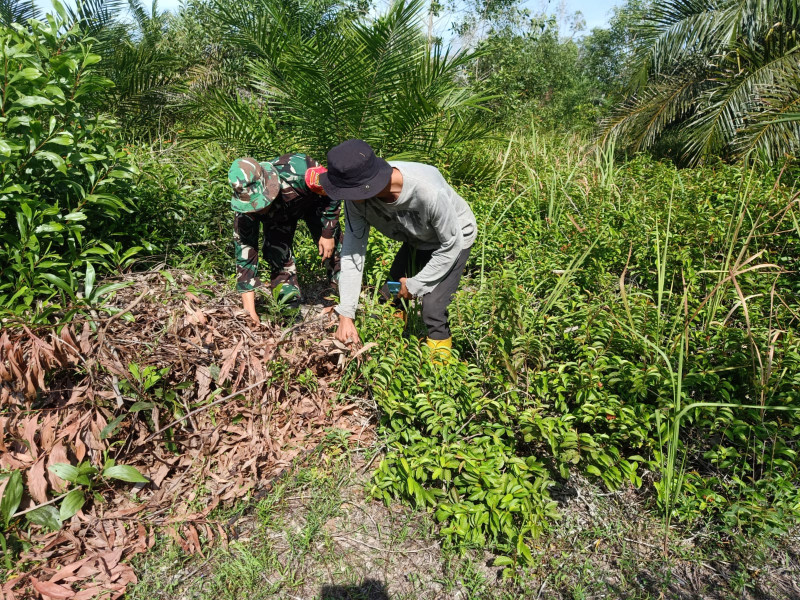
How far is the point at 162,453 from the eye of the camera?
235 cm

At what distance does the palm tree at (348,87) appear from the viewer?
4.34 meters

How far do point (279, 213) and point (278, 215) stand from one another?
2 cm

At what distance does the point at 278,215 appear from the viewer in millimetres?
3447

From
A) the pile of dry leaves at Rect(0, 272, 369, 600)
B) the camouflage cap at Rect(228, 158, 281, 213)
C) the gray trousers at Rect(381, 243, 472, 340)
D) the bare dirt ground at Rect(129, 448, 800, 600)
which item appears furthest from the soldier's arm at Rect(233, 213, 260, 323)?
the bare dirt ground at Rect(129, 448, 800, 600)

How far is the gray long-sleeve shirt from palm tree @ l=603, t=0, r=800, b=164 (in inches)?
149

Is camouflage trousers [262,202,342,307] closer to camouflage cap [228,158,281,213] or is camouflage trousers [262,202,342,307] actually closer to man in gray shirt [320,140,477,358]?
camouflage cap [228,158,281,213]

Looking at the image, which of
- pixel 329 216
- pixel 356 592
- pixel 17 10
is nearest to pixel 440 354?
pixel 356 592

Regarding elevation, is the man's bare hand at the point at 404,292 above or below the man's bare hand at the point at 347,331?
above

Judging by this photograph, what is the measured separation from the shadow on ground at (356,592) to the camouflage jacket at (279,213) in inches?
67.4

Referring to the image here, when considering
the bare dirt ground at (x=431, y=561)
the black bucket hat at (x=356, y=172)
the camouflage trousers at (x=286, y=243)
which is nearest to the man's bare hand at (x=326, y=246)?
the camouflage trousers at (x=286, y=243)

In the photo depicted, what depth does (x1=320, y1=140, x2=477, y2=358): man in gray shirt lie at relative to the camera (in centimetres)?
238

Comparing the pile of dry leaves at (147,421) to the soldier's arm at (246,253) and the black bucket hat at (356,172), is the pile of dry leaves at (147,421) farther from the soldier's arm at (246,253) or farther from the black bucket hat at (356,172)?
the black bucket hat at (356,172)

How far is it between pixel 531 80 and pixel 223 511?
1460cm

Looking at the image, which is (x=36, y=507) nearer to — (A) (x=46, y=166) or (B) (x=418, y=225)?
(A) (x=46, y=166)
